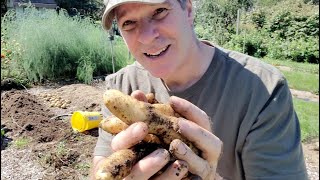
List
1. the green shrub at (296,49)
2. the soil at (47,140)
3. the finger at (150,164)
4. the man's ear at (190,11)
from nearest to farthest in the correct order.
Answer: the finger at (150,164), the man's ear at (190,11), the soil at (47,140), the green shrub at (296,49)

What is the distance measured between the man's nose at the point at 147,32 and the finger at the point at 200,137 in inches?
14.2

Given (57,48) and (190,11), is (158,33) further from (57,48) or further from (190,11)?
(57,48)

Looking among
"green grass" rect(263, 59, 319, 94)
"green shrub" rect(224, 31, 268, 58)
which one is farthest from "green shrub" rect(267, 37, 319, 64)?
"green grass" rect(263, 59, 319, 94)

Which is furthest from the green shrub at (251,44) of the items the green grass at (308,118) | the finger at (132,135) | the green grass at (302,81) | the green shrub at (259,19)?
the finger at (132,135)

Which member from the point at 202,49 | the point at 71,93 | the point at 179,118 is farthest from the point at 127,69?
the point at 71,93

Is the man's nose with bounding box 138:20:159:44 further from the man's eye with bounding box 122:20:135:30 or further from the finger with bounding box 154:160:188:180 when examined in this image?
the finger with bounding box 154:160:188:180

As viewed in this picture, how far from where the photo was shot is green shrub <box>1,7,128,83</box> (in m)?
7.39

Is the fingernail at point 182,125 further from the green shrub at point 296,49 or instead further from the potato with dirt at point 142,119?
the green shrub at point 296,49

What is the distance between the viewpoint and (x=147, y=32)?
128 centimetres

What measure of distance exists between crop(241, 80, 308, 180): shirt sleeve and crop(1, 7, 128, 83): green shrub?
239 inches

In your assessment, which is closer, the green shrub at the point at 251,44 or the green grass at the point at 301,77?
the green grass at the point at 301,77

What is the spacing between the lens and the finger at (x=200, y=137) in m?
0.99

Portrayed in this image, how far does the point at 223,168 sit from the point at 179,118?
0.48 m

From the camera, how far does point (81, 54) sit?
774 centimetres
